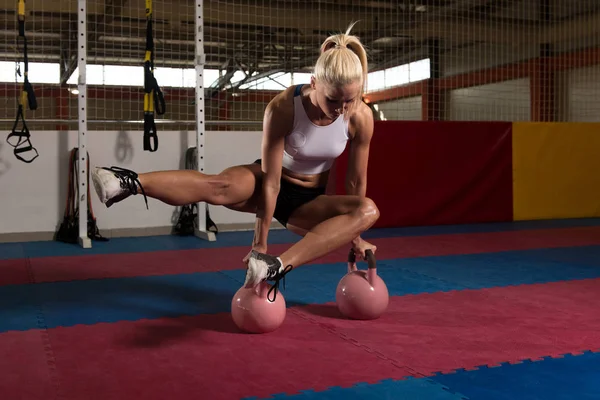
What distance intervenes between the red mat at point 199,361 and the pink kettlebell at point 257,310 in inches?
1.7

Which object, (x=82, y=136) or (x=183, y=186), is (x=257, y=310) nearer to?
(x=183, y=186)

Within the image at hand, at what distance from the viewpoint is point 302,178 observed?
2854mm

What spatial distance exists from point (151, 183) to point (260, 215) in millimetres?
497

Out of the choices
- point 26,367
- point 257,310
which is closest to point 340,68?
point 257,310

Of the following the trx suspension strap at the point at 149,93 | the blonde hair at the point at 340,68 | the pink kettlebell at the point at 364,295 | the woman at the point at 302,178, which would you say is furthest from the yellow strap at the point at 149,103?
the blonde hair at the point at 340,68

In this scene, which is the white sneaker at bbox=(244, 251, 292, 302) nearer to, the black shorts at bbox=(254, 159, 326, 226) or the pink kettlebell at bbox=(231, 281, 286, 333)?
the pink kettlebell at bbox=(231, 281, 286, 333)

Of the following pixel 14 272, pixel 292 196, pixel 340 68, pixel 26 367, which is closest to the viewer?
pixel 26 367

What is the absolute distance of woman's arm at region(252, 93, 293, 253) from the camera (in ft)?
8.42

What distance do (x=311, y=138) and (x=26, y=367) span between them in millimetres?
1366

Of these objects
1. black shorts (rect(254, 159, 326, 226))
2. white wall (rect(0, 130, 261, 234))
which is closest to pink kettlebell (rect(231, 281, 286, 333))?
black shorts (rect(254, 159, 326, 226))

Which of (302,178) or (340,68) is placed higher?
(340,68)

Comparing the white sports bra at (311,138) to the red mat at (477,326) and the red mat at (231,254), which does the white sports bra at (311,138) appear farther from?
the red mat at (231,254)

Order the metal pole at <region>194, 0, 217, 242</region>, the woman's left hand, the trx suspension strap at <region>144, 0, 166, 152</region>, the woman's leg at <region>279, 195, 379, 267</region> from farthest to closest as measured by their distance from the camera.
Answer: the metal pole at <region>194, 0, 217, 242</region> → the trx suspension strap at <region>144, 0, 166, 152</region> → the woman's left hand → the woman's leg at <region>279, 195, 379, 267</region>

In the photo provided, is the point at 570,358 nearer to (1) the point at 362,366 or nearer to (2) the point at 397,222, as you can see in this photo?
(1) the point at 362,366
